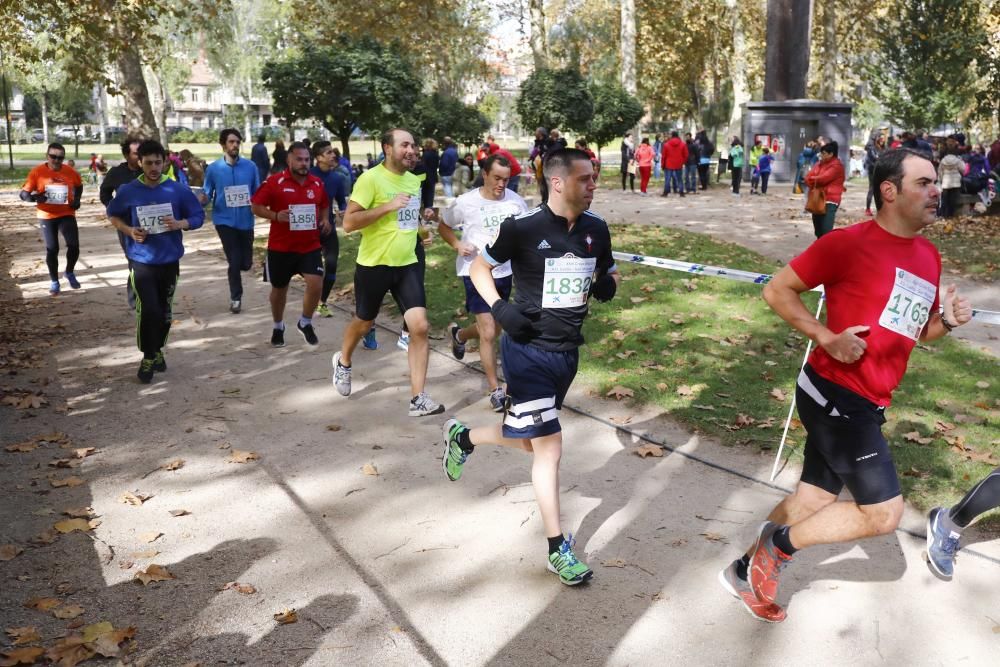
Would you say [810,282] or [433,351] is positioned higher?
[810,282]

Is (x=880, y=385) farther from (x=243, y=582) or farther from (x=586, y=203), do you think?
(x=243, y=582)

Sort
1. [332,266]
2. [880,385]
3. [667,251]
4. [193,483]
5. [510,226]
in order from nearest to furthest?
[880,385]
[510,226]
[193,483]
[332,266]
[667,251]

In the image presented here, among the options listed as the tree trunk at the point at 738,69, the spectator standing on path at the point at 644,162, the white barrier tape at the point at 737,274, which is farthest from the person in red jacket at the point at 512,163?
the tree trunk at the point at 738,69

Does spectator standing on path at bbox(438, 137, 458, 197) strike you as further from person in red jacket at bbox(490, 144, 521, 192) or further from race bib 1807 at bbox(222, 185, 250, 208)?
race bib 1807 at bbox(222, 185, 250, 208)

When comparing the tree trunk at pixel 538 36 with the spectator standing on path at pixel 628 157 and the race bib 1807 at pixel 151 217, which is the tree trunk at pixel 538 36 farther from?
the race bib 1807 at pixel 151 217

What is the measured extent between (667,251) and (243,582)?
1167 centimetres

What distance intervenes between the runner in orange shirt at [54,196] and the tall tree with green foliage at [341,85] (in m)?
14.1

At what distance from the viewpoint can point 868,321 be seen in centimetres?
379

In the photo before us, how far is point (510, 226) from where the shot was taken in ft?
15.4

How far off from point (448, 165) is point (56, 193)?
51.3 feet

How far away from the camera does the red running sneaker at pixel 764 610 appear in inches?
164

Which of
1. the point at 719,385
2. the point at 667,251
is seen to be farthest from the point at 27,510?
the point at 667,251

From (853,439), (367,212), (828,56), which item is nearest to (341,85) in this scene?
(367,212)

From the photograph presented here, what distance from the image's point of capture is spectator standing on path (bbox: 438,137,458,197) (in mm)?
27219
